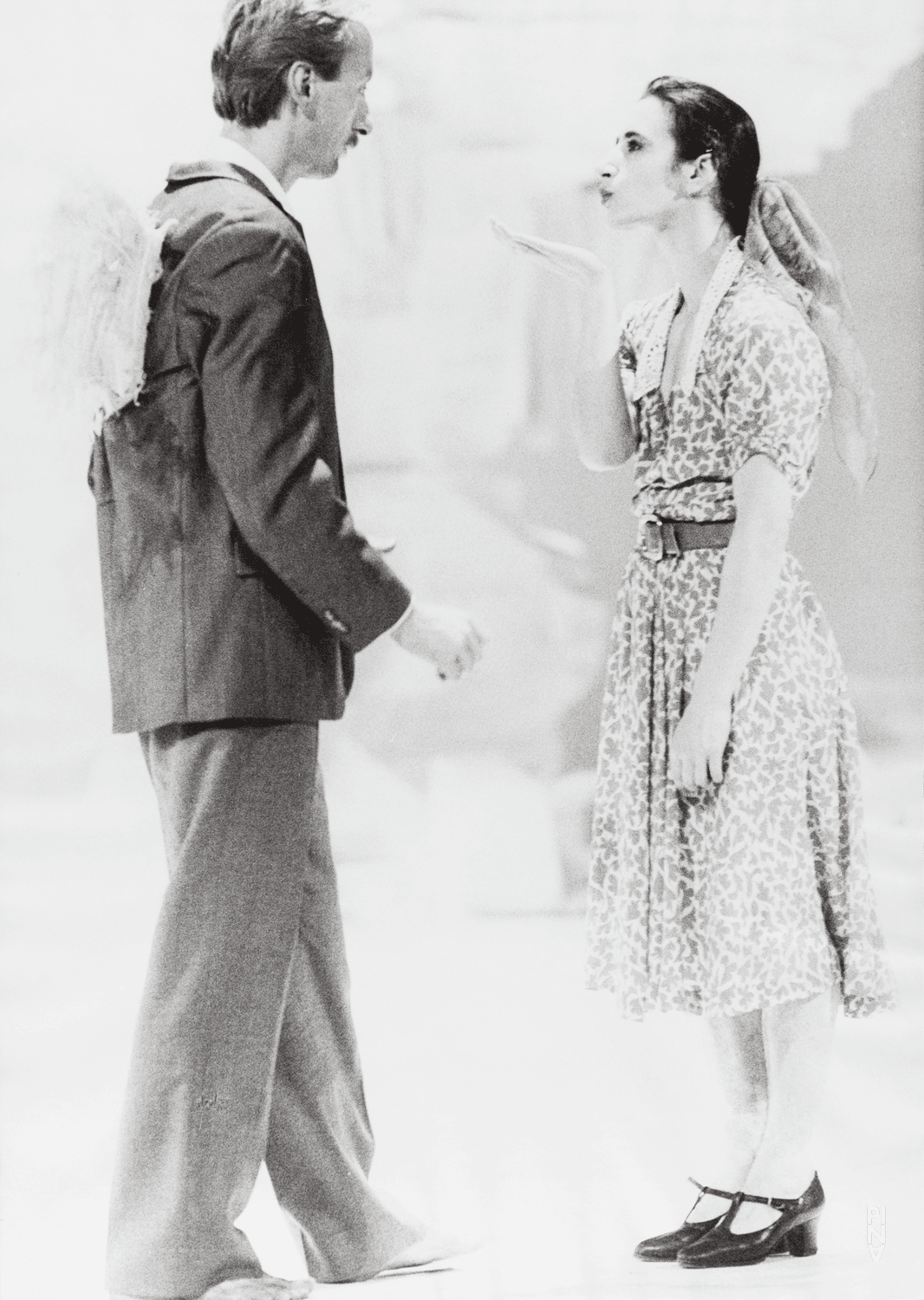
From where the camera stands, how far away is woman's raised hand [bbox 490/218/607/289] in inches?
102

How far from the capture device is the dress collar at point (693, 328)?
2482 mm

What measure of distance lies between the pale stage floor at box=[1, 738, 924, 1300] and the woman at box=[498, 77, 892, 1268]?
130mm

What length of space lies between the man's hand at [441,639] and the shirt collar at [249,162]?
2.06 feet

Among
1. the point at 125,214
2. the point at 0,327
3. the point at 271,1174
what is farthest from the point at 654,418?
the point at 271,1174

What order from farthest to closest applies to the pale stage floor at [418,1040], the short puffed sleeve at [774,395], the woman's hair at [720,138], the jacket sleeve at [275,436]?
1. the pale stage floor at [418,1040]
2. the woman's hair at [720,138]
3. the short puffed sleeve at [774,395]
4. the jacket sleeve at [275,436]

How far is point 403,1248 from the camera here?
97.3 inches

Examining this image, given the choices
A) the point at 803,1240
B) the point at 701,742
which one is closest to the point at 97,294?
the point at 701,742

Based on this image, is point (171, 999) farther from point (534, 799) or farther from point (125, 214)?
point (125, 214)

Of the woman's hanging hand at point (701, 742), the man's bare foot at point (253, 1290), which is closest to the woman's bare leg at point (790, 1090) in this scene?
the woman's hanging hand at point (701, 742)

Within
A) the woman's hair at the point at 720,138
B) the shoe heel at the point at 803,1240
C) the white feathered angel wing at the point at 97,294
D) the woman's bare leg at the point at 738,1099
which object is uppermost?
the woman's hair at the point at 720,138

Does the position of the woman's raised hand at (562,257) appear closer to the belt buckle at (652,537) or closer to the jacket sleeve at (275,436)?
the belt buckle at (652,537)

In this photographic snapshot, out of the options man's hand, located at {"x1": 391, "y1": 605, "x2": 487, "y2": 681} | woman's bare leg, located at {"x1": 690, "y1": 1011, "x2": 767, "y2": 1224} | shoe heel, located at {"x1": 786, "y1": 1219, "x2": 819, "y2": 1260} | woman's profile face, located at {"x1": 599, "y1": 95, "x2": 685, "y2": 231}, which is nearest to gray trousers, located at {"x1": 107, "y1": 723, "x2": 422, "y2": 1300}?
man's hand, located at {"x1": 391, "y1": 605, "x2": 487, "y2": 681}

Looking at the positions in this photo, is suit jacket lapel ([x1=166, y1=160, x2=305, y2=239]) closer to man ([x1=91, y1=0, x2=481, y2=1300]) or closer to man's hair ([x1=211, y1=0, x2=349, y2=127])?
man ([x1=91, y1=0, x2=481, y2=1300])

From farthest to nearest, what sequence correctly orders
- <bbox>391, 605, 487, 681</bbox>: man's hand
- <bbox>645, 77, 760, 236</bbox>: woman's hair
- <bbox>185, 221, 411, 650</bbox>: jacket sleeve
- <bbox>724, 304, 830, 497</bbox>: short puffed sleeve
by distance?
<bbox>645, 77, 760, 236</bbox>: woman's hair
<bbox>724, 304, 830, 497</bbox>: short puffed sleeve
<bbox>391, 605, 487, 681</bbox>: man's hand
<bbox>185, 221, 411, 650</bbox>: jacket sleeve
